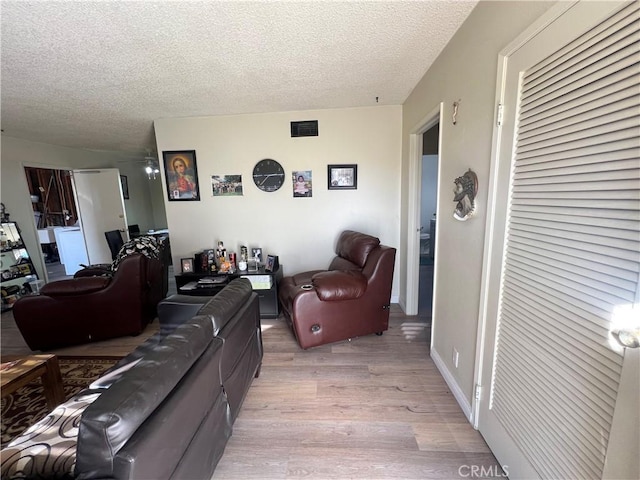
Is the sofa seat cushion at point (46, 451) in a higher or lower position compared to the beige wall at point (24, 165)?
lower

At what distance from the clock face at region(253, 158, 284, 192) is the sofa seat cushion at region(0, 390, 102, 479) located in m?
2.65

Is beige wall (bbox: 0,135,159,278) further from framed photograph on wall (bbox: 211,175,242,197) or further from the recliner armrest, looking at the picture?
the recliner armrest

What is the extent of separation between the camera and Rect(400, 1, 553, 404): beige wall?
1.29m

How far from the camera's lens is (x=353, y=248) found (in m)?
2.71

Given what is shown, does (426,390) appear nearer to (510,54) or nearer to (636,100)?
(636,100)

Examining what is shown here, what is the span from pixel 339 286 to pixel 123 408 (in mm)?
1687

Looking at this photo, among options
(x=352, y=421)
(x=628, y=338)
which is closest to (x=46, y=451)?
(x=352, y=421)

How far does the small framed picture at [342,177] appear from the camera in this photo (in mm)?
3221

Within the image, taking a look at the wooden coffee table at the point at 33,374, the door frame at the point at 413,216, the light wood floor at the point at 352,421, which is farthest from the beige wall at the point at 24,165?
the door frame at the point at 413,216

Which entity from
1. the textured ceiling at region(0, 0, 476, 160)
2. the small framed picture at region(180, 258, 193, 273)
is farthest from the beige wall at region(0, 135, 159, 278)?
the small framed picture at region(180, 258, 193, 273)

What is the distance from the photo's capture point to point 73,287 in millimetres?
2393

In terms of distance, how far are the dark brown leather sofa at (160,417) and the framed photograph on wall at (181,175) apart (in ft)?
7.72

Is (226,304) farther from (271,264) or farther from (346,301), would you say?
(271,264)

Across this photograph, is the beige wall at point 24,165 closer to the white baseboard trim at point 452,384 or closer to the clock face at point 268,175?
the clock face at point 268,175
